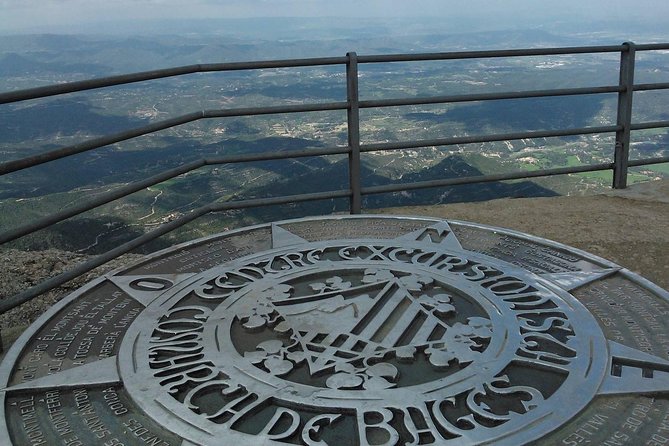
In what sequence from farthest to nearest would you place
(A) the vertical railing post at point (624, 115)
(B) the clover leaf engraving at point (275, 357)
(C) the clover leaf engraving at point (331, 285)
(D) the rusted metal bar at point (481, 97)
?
(A) the vertical railing post at point (624, 115) < (D) the rusted metal bar at point (481, 97) < (C) the clover leaf engraving at point (331, 285) < (B) the clover leaf engraving at point (275, 357)

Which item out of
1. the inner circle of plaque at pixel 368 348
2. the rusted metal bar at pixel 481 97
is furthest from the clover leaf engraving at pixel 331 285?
the rusted metal bar at pixel 481 97

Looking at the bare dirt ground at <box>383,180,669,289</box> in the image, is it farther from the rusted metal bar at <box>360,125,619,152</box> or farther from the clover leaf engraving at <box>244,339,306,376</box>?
the clover leaf engraving at <box>244,339,306,376</box>

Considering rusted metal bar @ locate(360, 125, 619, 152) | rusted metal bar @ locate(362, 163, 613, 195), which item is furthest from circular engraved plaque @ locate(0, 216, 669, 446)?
rusted metal bar @ locate(360, 125, 619, 152)

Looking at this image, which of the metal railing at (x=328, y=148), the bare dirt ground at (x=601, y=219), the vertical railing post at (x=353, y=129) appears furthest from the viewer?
the vertical railing post at (x=353, y=129)

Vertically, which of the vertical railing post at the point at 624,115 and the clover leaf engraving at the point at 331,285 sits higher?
the vertical railing post at the point at 624,115

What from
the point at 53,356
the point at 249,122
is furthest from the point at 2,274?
the point at 249,122

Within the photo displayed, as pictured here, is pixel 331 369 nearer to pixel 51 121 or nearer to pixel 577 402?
pixel 577 402

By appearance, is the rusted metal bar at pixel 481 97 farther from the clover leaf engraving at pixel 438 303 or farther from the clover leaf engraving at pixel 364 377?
the clover leaf engraving at pixel 364 377

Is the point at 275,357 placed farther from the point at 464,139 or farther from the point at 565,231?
the point at 464,139
